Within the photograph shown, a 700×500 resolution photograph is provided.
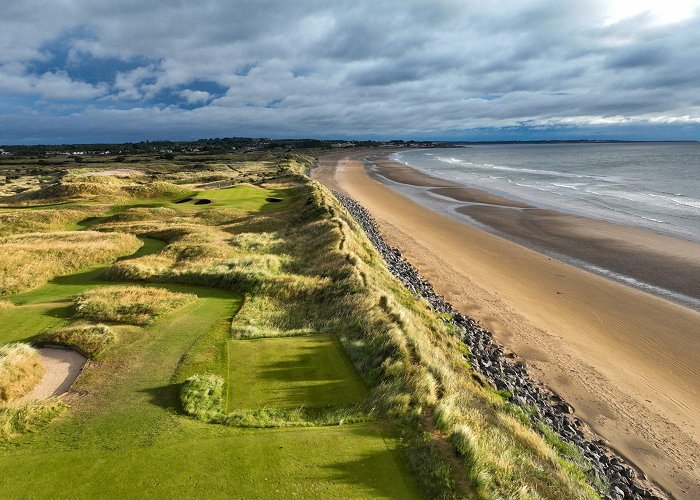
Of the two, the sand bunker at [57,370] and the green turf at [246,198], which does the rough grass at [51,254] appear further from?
the green turf at [246,198]

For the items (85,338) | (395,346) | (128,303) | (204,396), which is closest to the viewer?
(204,396)

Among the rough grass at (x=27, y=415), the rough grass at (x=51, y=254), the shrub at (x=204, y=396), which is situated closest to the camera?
the rough grass at (x=27, y=415)

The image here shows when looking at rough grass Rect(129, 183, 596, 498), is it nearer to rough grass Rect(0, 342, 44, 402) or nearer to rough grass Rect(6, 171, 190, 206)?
rough grass Rect(0, 342, 44, 402)

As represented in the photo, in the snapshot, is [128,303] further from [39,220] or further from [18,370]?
[39,220]

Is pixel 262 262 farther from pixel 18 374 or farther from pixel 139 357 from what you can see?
pixel 18 374

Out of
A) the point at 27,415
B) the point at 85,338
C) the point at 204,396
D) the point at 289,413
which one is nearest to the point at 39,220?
the point at 85,338

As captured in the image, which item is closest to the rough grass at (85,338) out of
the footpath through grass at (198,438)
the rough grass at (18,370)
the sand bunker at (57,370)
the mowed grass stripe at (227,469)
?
the sand bunker at (57,370)

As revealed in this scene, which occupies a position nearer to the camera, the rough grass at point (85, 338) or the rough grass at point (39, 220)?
the rough grass at point (85, 338)
